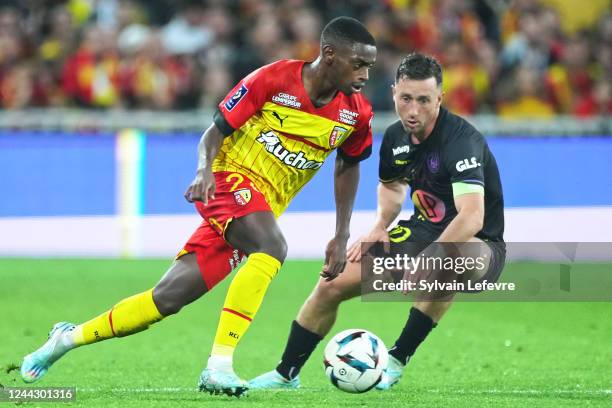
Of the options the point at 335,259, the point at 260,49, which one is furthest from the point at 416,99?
the point at 260,49

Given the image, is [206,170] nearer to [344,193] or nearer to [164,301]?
[164,301]

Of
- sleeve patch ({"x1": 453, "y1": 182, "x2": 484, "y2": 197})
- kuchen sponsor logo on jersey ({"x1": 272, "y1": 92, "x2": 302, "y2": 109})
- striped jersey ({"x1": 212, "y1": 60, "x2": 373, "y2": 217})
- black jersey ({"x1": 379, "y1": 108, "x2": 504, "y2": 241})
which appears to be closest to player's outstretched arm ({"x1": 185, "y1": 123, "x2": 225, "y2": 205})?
striped jersey ({"x1": 212, "y1": 60, "x2": 373, "y2": 217})

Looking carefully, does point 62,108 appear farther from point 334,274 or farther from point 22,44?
point 334,274

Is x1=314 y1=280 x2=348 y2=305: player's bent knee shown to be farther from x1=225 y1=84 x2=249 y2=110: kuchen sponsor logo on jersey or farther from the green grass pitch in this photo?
x1=225 y1=84 x2=249 y2=110: kuchen sponsor logo on jersey

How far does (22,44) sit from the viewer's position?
48.1ft

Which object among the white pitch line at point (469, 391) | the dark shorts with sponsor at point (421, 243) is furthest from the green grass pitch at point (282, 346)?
the dark shorts with sponsor at point (421, 243)

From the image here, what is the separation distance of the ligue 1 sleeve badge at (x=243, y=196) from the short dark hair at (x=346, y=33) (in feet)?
2.96

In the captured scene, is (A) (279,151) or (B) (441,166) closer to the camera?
(A) (279,151)

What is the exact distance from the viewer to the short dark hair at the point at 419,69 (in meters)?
6.91

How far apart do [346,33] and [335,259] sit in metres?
1.27

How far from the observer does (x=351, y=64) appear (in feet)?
21.1

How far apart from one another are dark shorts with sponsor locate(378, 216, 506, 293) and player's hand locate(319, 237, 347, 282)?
0.36 m

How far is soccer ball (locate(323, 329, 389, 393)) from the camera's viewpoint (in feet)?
21.3

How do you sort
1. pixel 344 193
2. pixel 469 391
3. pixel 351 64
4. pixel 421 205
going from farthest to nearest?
pixel 421 205 < pixel 344 193 < pixel 469 391 < pixel 351 64
